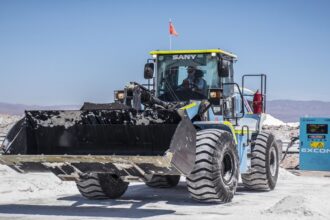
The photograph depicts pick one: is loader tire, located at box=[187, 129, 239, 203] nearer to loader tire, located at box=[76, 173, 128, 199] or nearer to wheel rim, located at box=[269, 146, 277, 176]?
loader tire, located at box=[76, 173, 128, 199]

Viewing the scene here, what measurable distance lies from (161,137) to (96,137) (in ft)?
3.81

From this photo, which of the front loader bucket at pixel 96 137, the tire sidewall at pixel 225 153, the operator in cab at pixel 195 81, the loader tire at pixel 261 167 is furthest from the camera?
the loader tire at pixel 261 167

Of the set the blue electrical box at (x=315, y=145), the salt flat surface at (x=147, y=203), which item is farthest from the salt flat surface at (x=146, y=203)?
the blue electrical box at (x=315, y=145)

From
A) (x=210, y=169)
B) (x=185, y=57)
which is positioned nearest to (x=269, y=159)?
(x=185, y=57)

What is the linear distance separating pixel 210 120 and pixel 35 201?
137 inches

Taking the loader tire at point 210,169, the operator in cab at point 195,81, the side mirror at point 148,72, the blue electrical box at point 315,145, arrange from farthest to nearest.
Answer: the blue electrical box at point 315,145, the side mirror at point 148,72, the operator in cab at point 195,81, the loader tire at point 210,169

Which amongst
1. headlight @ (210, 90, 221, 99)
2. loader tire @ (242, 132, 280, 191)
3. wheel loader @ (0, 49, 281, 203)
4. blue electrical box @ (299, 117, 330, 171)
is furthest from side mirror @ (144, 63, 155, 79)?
blue electrical box @ (299, 117, 330, 171)

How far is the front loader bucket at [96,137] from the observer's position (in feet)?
32.9

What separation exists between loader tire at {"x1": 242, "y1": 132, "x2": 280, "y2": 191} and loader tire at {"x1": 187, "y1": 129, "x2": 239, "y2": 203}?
2480 millimetres

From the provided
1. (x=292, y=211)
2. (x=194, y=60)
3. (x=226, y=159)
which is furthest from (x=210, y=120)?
(x=292, y=211)

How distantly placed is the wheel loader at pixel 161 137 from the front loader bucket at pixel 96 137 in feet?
0.05

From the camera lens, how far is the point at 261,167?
13.4m

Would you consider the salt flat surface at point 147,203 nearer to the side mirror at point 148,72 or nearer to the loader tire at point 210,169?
the loader tire at point 210,169

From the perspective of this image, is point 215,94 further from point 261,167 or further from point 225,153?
point 261,167
